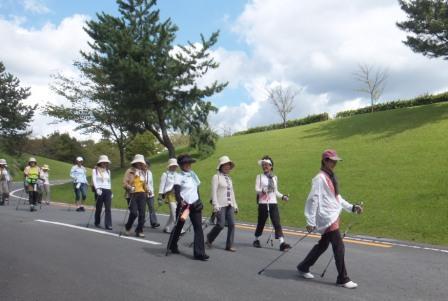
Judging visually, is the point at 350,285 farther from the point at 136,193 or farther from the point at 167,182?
the point at 167,182

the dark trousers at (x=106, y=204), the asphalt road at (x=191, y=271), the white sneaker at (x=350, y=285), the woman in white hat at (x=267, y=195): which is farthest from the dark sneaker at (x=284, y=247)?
the dark trousers at (x=106, y=204)

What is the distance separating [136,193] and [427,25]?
90.2 feet

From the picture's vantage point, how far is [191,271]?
742cm

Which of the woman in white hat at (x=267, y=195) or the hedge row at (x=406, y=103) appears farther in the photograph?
the hedge row at (x=406, y=103)

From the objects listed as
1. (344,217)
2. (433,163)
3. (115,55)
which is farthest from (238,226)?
(115,55)

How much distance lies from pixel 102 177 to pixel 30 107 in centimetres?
5615

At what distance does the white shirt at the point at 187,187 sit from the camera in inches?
337

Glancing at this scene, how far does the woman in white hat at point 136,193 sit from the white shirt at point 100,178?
1726 mm

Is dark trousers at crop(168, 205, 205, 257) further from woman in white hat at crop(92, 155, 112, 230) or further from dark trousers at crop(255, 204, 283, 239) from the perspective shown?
woman in white hat at crop(92, 155, 112, 230)

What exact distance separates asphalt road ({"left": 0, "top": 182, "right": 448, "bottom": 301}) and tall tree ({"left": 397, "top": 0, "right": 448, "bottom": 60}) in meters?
24.9

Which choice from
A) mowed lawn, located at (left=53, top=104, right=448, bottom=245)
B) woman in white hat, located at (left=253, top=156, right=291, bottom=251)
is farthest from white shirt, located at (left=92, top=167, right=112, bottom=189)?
mowed lawn, located at (left=53, top=104, right=448, bottom=245)

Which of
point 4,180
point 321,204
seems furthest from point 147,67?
point 321,204

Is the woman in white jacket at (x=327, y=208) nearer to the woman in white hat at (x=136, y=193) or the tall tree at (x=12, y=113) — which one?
the woman in white hat at (x=136, y=193)

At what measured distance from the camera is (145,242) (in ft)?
33.4
